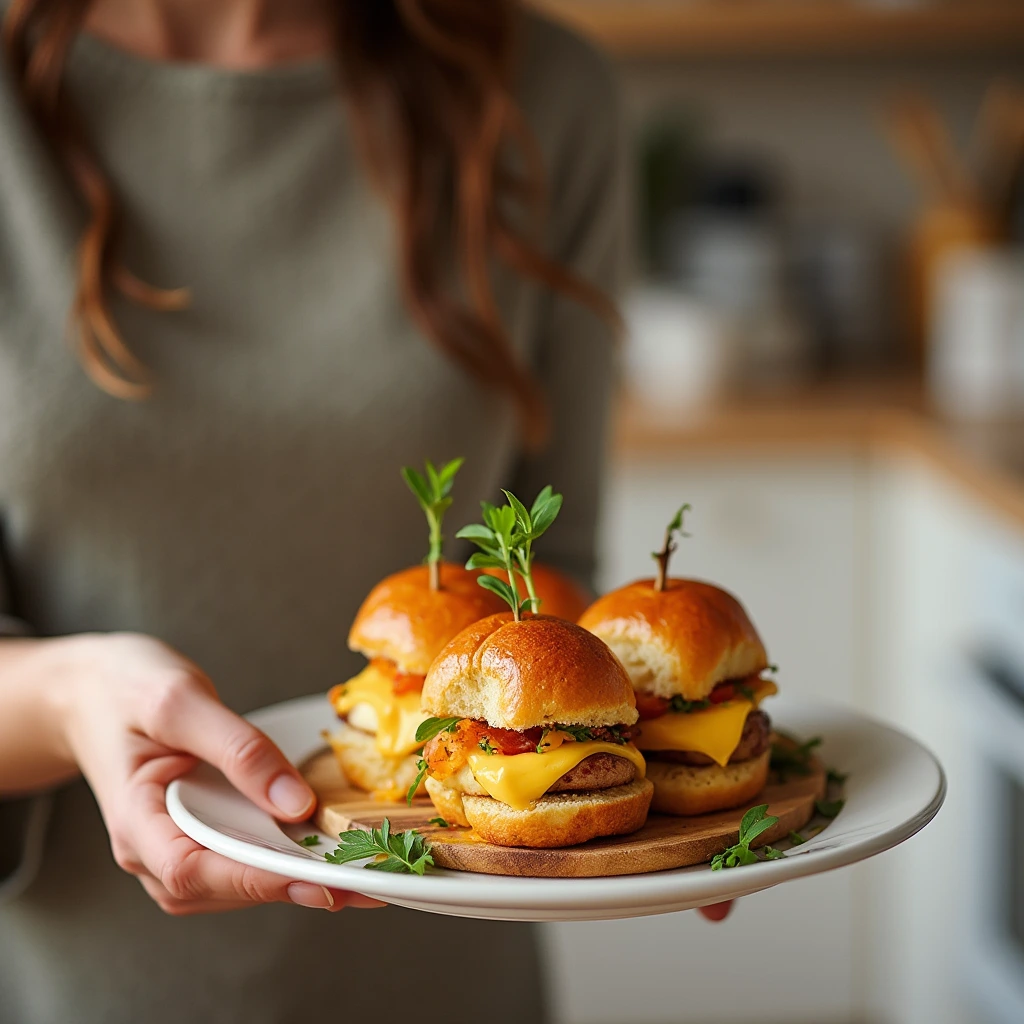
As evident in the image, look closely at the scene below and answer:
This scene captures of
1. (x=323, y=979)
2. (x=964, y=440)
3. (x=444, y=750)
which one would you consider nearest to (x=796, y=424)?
(x=964, y=440)

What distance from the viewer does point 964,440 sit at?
2156 mm

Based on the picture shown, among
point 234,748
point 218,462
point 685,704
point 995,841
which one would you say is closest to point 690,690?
point 685,704

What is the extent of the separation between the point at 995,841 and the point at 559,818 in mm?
1447

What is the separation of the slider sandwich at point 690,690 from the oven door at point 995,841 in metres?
1.12

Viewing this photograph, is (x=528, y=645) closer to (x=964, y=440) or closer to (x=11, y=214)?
(x=11, y=214)

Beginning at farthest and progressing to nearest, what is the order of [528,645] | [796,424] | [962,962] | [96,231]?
[796,424] < [962,962] < [96,231] < [528,645]

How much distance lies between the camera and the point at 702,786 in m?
0.81

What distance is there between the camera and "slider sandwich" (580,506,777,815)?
0.82m

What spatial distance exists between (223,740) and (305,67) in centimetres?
67

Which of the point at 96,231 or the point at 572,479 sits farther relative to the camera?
Result: the point at 572,479

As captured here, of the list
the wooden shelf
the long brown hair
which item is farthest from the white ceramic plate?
the wooden shelf

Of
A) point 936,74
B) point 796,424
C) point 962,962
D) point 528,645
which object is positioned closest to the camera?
point 528,645

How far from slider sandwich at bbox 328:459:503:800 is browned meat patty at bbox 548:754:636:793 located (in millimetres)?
119

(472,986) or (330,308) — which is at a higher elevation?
(330,308)
